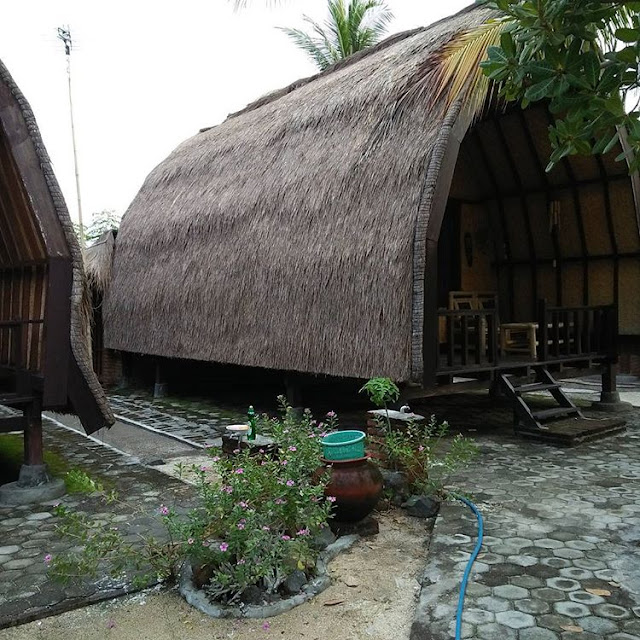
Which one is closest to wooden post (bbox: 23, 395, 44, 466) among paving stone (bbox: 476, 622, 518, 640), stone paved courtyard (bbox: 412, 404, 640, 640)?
stone paved courtyard (bbox: 412, 404, 640, 640)

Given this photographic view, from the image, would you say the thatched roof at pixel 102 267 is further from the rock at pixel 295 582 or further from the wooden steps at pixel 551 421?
the rock at pixel 295 582

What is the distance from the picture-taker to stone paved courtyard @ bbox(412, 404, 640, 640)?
296cm

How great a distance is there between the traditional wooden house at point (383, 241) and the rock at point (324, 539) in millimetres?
2376

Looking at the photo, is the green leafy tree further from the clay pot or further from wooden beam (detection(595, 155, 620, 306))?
wooden beam (detection(595, 155, 620, 306))

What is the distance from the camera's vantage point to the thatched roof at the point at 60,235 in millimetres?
4867

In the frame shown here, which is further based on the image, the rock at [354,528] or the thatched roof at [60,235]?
the thatched roof at [60,235]

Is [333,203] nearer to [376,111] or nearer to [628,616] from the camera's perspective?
[376,111]

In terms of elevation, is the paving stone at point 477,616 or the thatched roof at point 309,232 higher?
the thatched roof at point 309,232

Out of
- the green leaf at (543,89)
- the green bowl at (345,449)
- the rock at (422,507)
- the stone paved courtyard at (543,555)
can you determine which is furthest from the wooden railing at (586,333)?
the green leaf at (543,89)

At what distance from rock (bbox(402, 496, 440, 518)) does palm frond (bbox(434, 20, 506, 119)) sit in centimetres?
370

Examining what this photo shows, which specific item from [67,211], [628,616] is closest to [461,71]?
[67,211]

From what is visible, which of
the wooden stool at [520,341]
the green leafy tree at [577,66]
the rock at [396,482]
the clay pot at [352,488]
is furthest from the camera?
the wooden stool at [520,341]

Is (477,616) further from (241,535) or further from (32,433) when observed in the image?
(32,433)

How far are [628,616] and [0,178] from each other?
5.52 metres
